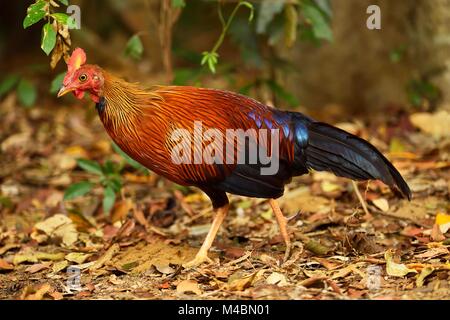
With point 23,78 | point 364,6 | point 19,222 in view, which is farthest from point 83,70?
point 364,6

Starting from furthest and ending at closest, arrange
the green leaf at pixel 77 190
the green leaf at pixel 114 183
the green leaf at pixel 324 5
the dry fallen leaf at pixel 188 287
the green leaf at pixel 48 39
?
the green leaf at pixel 324 5 < the green leaf at pixel 114 183 < the green leaf at pixel 77 190 < the green leaf at pixel 48 39 < the dry fallen leaf at pixel 188 287

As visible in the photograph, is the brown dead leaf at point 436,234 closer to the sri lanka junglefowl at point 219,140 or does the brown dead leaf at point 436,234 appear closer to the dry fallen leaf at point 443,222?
the dry fallen leaf at point 443,222

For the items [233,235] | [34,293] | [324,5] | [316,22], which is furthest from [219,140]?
[324,5]

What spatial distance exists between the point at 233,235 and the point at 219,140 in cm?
120

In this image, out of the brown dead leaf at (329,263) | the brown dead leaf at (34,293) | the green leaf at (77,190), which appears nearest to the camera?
the brown dead leaf at (34,293)

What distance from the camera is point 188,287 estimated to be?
4.52 m

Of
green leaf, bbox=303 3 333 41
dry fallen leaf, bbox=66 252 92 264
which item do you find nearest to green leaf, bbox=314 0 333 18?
green leaf, bbox=303 3 333 41

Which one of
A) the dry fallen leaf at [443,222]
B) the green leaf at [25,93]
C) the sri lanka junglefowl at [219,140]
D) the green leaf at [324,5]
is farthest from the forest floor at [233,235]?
the green leaf at [324,5]

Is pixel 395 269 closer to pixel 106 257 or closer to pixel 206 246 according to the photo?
A: pixel 206 246

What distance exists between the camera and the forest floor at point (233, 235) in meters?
4.51

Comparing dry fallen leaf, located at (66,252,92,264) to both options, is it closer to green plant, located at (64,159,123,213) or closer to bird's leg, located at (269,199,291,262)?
green plant, located at (64,159,123,213)

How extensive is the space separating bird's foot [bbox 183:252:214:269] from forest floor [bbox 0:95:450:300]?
0.05 m

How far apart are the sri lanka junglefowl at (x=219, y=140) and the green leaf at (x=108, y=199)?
49.2 inches

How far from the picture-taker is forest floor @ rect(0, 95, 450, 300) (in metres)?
4.51
